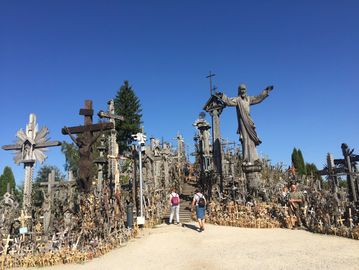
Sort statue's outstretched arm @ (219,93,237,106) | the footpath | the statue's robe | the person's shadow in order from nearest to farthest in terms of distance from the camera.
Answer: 1. the footpath
2. the person's shadow
3. the statue's robe
4. statue's outstretched arm @ (219,93,237,106)

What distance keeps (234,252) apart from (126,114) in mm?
28651

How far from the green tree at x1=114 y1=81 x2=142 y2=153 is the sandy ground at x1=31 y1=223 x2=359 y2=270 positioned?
911 inches

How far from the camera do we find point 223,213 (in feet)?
43.7

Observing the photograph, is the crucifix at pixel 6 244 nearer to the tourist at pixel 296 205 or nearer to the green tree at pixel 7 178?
the tourist at pixel 296 205

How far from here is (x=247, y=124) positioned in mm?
14500

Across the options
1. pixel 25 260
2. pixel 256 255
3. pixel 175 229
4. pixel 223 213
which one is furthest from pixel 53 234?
pixel 223 213

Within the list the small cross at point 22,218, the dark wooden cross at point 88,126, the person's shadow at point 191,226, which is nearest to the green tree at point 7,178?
the small cross at point 22,218

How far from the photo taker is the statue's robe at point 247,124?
1427 cm

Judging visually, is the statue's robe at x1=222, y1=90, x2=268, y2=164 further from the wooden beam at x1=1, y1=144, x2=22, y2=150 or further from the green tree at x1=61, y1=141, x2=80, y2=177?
the green tree at x1=61, y1=141, x2=80, y2=177

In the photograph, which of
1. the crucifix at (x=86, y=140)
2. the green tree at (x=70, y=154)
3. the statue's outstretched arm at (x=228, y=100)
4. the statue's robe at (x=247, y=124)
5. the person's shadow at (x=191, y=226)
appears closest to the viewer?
the crucifix at (x=86, y=140)

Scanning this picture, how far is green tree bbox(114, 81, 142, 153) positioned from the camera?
33594mm

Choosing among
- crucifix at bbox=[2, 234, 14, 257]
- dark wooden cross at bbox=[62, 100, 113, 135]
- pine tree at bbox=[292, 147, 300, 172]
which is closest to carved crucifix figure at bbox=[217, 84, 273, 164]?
dark wooden cross at bbox=[62, 100, 113, 135]

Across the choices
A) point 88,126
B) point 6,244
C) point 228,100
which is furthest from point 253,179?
point 6,244

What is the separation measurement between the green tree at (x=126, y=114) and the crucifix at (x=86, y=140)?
20.9m
